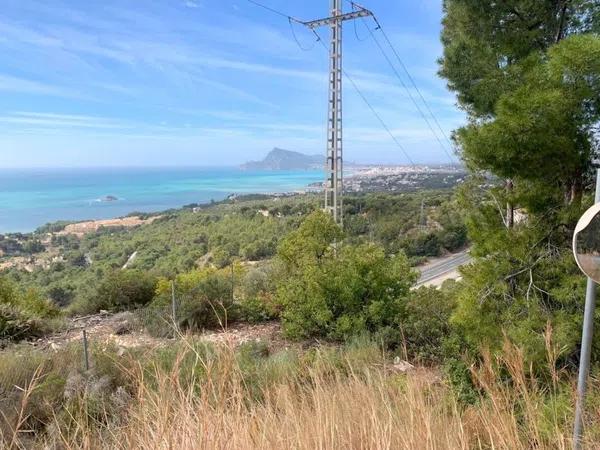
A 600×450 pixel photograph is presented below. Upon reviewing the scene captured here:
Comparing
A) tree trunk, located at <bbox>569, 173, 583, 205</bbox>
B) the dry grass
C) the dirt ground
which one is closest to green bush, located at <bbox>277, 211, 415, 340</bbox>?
the dirt ground

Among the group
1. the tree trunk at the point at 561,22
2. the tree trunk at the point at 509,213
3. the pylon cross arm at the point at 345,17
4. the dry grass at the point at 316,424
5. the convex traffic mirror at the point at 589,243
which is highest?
the pylon cross arm at the point at 345,17

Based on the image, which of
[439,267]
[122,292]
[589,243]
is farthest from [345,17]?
[439,267]

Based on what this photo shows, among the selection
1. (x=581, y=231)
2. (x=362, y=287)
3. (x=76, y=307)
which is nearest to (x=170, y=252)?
(x=76, y=307)

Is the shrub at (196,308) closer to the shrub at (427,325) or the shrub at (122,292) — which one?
the shrub at (122,292)

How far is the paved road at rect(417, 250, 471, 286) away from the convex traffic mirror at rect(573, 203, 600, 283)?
19.0m

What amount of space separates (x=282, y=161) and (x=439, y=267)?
74.7 meters

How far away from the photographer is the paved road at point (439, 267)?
68.4 feet

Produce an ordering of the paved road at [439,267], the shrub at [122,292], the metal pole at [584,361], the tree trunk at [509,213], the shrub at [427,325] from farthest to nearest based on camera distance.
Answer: the paved road at [439,267]
the shrub at [122,292]
the shrub at [427,325]
the tree trunk at [509,213]
the metal pole at [584,361]

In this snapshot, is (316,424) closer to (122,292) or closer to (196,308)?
(196,308)

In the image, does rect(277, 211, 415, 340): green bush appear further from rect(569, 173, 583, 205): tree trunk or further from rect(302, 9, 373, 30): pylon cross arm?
rect(302, 9, 373, 30): pylon cross arm

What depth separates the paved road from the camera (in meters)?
20.9

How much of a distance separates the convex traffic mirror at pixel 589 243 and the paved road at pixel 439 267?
1897 cm

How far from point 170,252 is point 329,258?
22.0m

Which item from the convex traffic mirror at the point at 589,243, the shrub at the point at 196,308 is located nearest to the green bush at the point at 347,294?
the shrub at the point at 196,308
